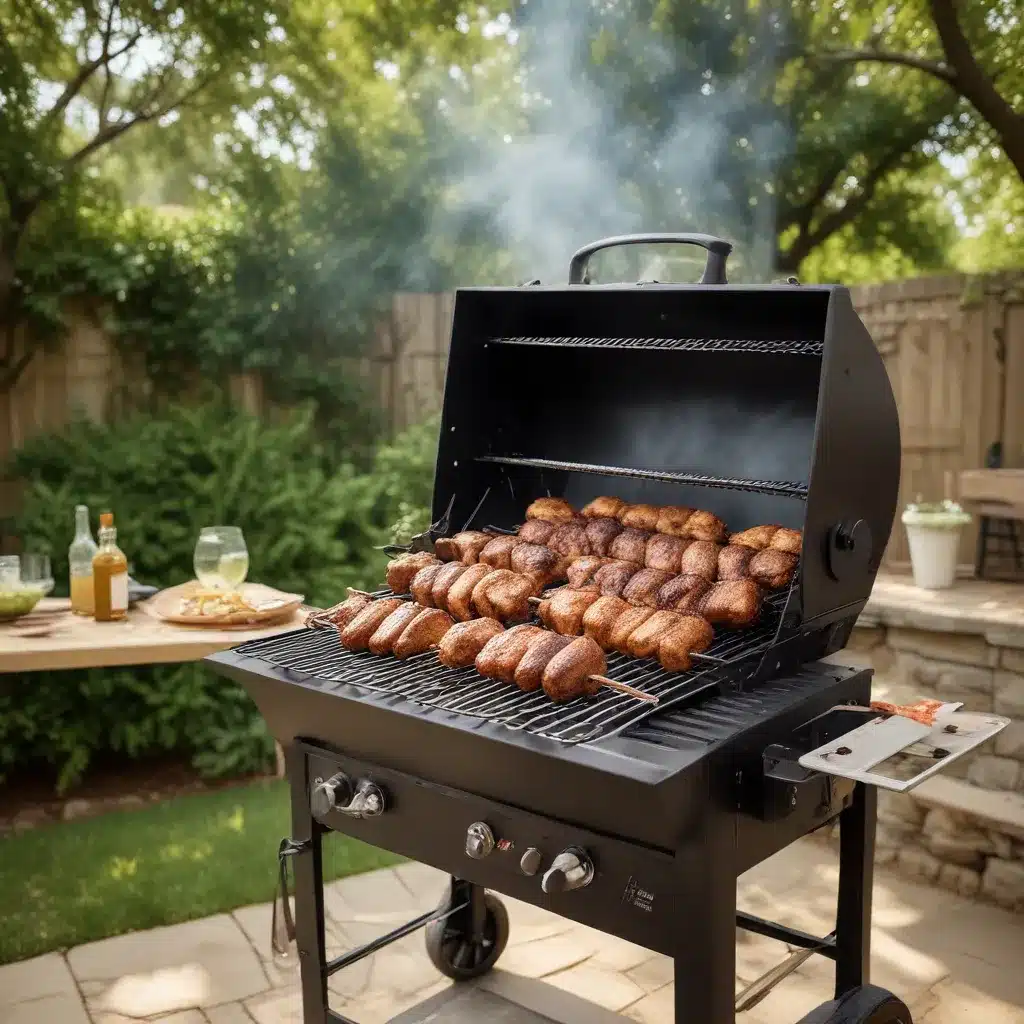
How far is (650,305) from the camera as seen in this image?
294 centimetres

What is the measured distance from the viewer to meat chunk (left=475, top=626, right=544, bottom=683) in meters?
2.36

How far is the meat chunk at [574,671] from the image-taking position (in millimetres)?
2219

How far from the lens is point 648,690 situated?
2.28m

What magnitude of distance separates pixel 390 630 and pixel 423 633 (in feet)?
0.26

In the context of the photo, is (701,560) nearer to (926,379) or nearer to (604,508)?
(604,508)

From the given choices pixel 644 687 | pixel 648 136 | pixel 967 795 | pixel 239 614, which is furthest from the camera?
pixel 648 136

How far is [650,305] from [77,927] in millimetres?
3074

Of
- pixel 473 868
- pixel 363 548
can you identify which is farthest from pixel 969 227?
pixel 473 868

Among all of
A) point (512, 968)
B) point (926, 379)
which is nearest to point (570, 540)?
point (512, 968)

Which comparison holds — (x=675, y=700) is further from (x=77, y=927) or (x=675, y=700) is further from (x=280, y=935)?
(x=77, y=927)

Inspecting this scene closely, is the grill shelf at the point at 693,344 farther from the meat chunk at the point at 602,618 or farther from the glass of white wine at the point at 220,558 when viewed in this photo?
the glass of white wine at the point at 220,558

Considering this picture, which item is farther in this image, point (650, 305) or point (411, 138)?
point (411, 138)

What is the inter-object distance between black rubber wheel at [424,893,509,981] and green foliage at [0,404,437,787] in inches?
93.1

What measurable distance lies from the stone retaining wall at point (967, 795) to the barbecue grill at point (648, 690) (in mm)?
1731
